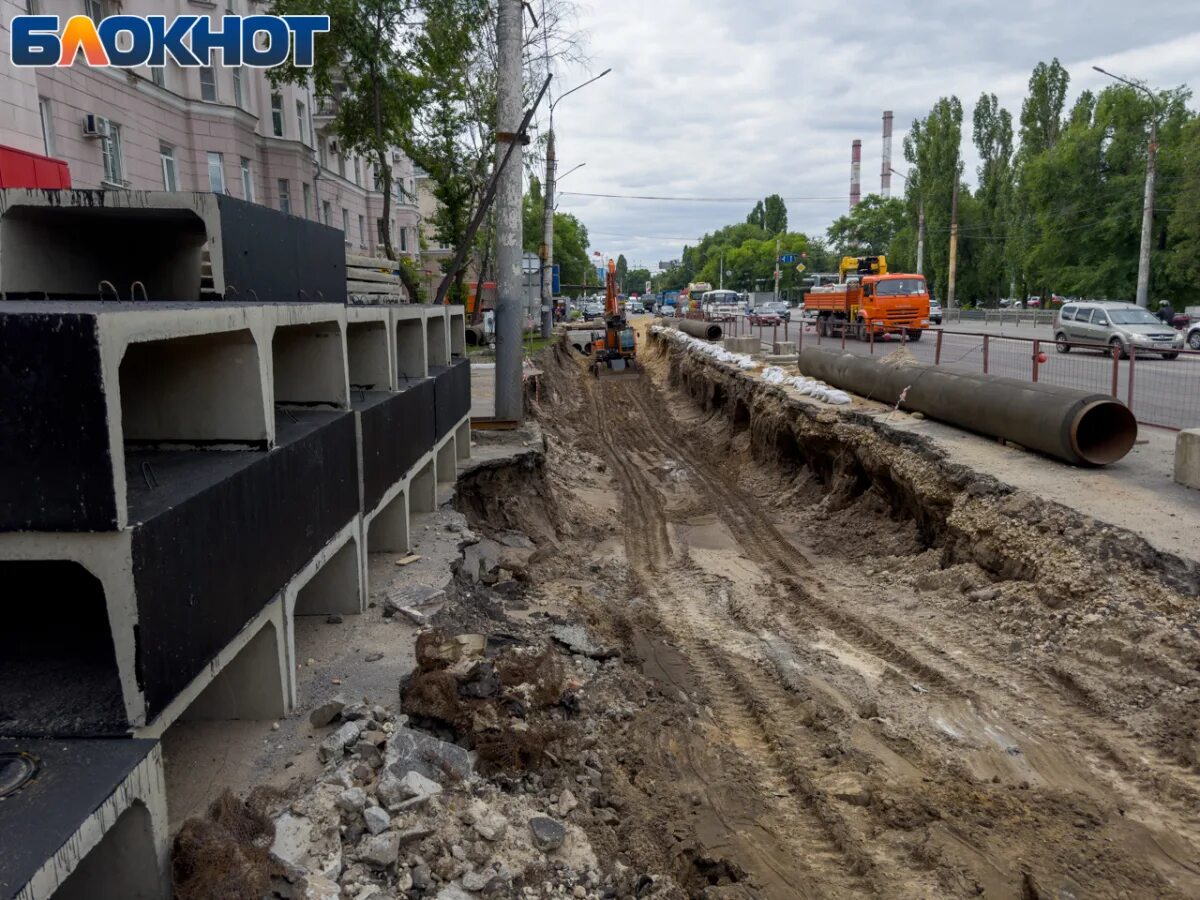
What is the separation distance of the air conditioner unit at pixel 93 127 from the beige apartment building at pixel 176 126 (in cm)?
3

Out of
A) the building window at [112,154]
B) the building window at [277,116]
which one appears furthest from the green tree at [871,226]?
the building window at [112,154]

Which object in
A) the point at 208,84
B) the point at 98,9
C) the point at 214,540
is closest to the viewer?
the point at 214,540

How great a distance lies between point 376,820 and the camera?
359cm

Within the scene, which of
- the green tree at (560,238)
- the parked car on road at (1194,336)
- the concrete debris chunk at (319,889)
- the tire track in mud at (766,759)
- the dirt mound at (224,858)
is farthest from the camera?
the green tree at (560,238)

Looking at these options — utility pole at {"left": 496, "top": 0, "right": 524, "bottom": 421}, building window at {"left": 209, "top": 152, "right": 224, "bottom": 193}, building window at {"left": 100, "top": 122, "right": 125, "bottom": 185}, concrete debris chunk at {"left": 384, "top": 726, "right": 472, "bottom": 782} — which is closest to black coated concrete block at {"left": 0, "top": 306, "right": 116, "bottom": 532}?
concrete debris chunk at {"left": 384, "top": 726, "right": 472, "bottom": 782}

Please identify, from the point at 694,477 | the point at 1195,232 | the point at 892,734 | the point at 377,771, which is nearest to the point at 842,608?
the point at 892,734

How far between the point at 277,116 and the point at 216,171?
564 cm

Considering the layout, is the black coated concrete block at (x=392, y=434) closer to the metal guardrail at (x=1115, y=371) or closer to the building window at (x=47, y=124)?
the metal guardrail at (x=1115, y=371)

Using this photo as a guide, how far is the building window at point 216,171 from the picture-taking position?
25406mm

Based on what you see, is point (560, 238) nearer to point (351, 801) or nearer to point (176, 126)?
point (176, 126)

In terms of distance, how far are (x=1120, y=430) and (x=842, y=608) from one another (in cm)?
370

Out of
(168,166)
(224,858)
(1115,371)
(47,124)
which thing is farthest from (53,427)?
(168,166)

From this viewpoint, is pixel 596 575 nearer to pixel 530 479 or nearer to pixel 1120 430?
pixel 530 479

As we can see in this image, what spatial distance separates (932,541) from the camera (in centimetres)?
973
